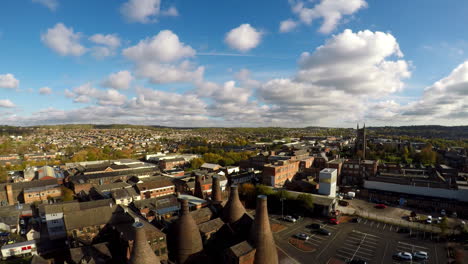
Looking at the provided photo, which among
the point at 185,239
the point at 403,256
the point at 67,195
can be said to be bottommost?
the point at 67,195

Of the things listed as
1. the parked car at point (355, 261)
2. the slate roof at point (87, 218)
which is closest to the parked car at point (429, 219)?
the parked car at point (355, 261)

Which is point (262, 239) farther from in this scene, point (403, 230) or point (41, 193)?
point (41, 193)

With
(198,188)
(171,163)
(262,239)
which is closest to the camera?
(262,239)

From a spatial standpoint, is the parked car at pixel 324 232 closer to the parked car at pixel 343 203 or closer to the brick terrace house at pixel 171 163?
the parked car at pixel 343 203

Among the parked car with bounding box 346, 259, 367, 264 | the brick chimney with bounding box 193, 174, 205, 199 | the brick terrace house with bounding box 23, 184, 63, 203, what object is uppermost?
the brick chimney with bounding box 193, 174, 205, 199

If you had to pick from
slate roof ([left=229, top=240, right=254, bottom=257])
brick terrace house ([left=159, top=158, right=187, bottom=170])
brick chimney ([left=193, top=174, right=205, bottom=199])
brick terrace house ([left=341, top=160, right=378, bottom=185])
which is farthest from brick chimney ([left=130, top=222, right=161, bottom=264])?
brick terrace house ([left=159, top=158, right=187, bottom=170])

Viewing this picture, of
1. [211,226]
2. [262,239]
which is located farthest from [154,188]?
[262,239]

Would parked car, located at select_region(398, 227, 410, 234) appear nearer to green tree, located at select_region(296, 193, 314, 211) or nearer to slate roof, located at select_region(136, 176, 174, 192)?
green tree, located at select_region(296, 193, 314, 211)
